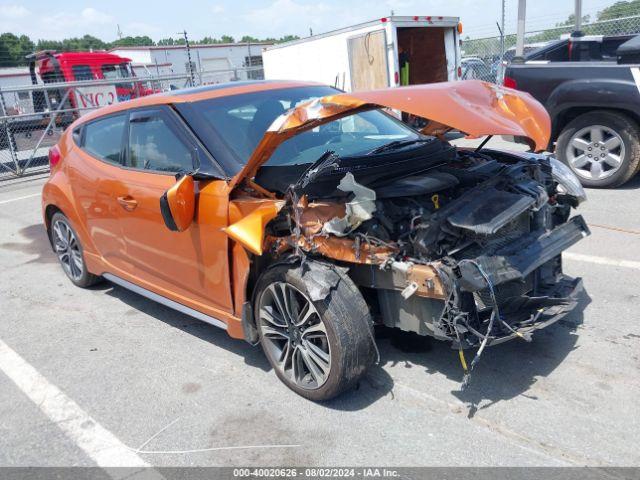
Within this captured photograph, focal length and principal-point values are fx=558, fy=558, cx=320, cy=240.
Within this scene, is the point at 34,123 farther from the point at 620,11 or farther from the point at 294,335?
the point at 620,11

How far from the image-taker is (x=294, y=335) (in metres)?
3.17

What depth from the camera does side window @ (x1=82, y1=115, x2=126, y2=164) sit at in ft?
14.0

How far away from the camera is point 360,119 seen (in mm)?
4008

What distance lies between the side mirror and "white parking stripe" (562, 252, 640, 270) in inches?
130

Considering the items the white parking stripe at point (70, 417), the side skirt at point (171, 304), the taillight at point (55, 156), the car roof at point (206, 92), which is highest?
the car roof at point (206, 92)

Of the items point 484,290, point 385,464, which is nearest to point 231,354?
point 385,464

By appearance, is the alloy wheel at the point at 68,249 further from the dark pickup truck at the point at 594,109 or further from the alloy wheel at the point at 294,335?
the dark pickup truck at the point at 594,109

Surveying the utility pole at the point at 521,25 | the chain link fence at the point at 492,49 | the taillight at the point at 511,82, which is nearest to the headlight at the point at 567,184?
the taillight at the point at 511,82

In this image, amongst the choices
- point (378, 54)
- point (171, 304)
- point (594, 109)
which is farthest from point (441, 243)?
point (378, 54)

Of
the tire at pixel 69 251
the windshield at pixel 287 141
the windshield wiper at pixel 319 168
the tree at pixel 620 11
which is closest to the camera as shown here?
the windshield wiper at pixel 319 168

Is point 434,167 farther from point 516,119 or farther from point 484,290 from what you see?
point 484,290

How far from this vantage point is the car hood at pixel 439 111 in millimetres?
2682

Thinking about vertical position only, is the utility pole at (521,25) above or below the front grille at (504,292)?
above

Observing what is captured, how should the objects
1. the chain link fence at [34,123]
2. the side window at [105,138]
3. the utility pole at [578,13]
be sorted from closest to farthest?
the side window at [105,138] → the utility pole at [578,13] → the chain link fence at [34,123]
